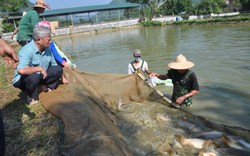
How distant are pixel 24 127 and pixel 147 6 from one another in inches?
2173

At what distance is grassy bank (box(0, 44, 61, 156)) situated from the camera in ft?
10.6

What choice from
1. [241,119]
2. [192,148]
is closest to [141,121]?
[192,148]

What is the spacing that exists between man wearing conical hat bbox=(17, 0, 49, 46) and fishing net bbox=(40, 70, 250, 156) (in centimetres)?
156

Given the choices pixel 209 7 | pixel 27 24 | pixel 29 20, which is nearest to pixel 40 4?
pixel 29 20

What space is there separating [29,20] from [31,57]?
204 cm

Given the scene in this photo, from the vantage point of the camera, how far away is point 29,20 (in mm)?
5945

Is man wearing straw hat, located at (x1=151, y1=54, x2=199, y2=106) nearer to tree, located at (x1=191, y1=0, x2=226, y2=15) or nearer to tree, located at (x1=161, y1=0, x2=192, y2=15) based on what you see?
tree, located at (x1=191, y1=0, x2=226, y2=15)

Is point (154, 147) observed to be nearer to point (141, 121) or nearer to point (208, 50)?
point (141, 121)

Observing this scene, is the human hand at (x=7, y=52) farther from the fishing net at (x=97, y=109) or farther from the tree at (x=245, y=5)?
the tree at (x=245, y=5)

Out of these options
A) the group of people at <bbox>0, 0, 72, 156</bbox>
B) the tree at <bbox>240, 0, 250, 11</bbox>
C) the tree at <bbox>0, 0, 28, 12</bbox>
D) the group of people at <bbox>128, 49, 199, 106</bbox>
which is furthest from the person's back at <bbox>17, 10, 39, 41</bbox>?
the tree at <bbox>0, 0, 28, 12</bbox>

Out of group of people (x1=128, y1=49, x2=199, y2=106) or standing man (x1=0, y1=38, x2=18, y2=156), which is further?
group of people (x1=128, y1=49, x2=199, y2=106)

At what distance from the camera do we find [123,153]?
2727 mm

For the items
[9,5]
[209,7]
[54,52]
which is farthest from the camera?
[9,5]

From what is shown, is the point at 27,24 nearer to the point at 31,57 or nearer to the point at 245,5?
the point at 31,57
